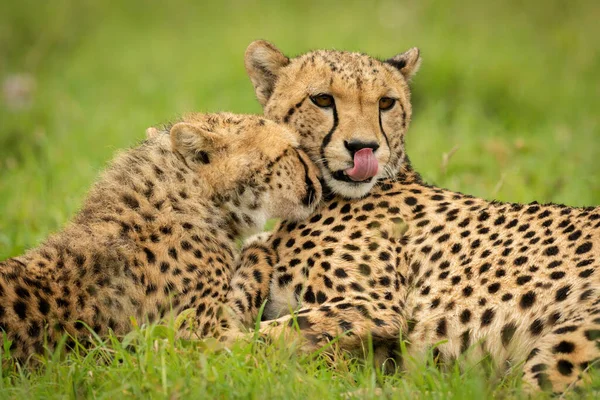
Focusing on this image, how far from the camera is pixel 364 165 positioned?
11.8 ft

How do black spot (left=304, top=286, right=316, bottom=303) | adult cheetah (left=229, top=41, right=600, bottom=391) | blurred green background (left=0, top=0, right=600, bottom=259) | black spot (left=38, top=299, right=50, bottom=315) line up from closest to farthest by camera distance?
black spot (left=38, top=299, right=50, bottom=315)
adult cheetah (left=229, top=41, right=600, bottom=391)
black spot (left=304, top=286, right=316, bottom=303)
blurred green background (left=0, top=0, right=600, bottom=259)

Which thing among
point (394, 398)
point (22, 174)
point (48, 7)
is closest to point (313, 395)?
point (394, 398)

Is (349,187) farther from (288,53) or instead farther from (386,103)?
(288,53)

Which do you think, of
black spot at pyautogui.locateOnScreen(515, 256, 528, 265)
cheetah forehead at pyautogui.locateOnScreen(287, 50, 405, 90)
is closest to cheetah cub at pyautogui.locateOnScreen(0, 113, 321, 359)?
cheetah forehead at pyautogui.locateOnScreen(287, 50, 405, 90)

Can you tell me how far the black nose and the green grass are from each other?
33.4 inches

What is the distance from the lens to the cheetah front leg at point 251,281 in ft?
10.6

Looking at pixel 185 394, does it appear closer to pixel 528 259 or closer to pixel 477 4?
pixel 528 259

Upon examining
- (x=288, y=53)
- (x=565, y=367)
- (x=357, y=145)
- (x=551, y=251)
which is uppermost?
(x=288, y=53)

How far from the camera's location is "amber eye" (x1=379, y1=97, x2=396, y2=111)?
3.83 m

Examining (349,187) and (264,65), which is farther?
(264,65)

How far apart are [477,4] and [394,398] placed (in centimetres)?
890

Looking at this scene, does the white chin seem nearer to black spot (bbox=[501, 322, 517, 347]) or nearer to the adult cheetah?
the adult cheetah

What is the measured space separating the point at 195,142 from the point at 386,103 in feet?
3.02

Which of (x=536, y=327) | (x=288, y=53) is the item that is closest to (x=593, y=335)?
(x=536, y=327)
